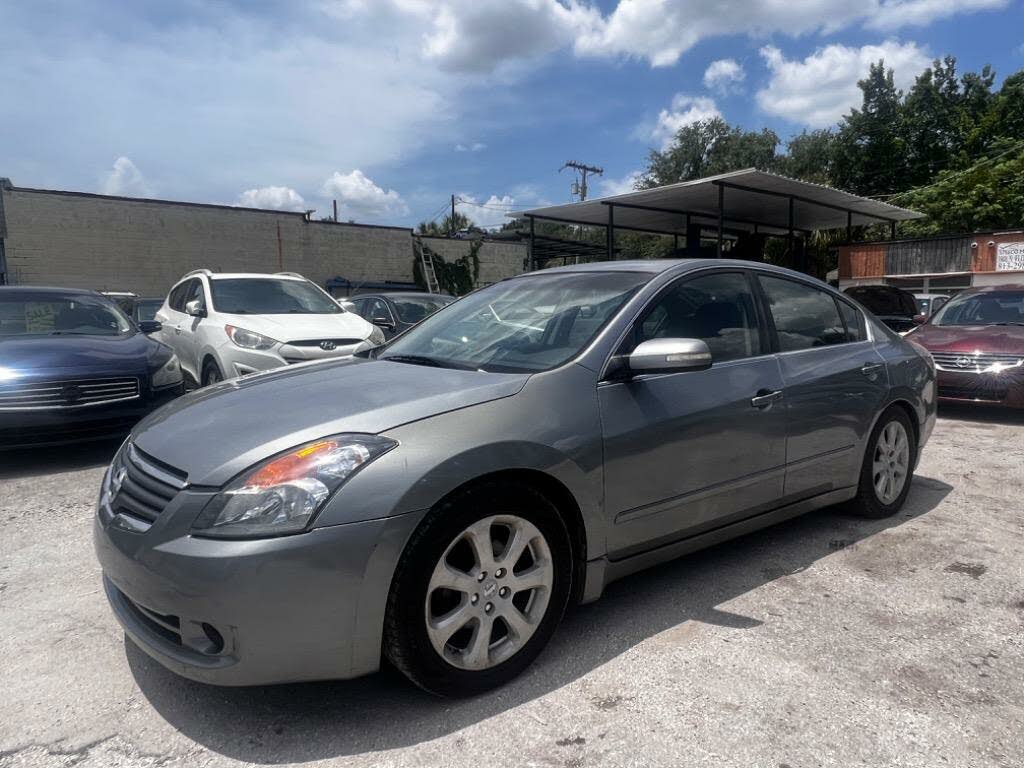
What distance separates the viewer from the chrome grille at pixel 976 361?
281 inches

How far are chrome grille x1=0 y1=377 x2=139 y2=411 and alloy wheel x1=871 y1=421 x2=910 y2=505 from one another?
528 cm

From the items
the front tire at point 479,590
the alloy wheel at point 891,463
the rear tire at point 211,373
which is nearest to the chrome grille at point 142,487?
the front tire at point 479,590

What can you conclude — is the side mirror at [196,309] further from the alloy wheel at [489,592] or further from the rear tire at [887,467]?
the rear tire at [887,467]

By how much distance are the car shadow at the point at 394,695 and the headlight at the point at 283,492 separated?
2.19 ft

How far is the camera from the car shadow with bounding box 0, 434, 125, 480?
18.2 feet

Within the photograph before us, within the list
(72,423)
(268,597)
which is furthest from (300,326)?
(268,597)

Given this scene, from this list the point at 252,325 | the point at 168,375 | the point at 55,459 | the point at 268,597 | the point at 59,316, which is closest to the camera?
the point at 268,597

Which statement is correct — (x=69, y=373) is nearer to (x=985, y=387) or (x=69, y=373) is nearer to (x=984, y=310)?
(x=985, y=387)

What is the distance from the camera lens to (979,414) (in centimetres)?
798

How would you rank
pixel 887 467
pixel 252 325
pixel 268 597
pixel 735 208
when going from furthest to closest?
1. pixel 735 208
2. pixel 252 325
3. pixel 887 467
4. pixel 268 597

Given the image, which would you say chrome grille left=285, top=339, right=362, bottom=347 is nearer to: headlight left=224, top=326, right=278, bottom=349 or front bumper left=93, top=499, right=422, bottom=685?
headlight left=224, top=326, right=278, bottom=349

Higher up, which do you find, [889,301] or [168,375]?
[889,301]

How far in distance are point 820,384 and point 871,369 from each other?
0.57 metres

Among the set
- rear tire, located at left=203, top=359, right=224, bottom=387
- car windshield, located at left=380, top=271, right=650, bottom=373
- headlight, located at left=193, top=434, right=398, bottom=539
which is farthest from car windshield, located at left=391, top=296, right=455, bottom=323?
headlight, located at left=193, top=434, right=398, bottom=539
